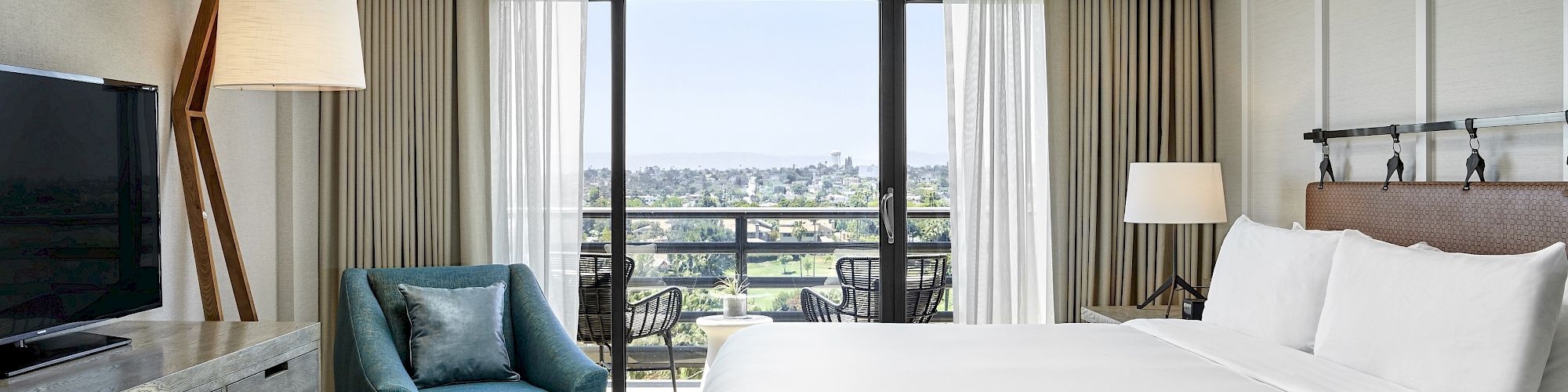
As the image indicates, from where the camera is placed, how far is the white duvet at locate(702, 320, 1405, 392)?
78.4 inches

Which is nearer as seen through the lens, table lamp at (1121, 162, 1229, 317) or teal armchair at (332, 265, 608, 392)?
teal armchair at (332, 265, 608, 392)

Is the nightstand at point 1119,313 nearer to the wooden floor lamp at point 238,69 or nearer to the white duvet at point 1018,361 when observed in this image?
the white duvet at point 1018,361

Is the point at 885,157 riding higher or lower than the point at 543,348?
higher

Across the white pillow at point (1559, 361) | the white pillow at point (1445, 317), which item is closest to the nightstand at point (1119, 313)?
the white pillow at point (1445, 317)

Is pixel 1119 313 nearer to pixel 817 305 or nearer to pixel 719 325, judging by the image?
pixel 817 305

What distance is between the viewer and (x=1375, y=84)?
2.79 m

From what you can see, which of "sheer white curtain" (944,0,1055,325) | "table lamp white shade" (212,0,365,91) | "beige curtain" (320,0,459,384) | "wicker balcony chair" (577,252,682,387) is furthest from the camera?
"wicker balcony chair" (577,252,682,387)

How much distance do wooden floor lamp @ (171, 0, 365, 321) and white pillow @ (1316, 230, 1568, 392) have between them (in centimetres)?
281

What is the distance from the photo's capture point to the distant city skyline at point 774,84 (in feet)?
12.8

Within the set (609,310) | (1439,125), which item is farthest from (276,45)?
(1439,125)

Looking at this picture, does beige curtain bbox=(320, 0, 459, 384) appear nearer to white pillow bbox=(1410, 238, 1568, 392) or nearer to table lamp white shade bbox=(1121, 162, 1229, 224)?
table lamp white shade bbox=(1121, 162, 1229, 224)

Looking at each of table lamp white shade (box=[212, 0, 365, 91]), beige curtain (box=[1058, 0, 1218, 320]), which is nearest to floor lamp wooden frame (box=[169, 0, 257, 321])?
table lamp white shade (box=[212, 0, 365, 91])

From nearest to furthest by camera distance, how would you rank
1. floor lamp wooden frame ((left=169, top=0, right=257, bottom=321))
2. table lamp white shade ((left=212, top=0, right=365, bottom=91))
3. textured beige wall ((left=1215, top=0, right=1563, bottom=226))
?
textured beige wall ((left=1215, top=0, right=1563, bottom=226)), table lamp white shade ((left=212, top=0, right=365, bottom=91)), floor lamp wooden frame ((left=169, top=0, right=257, bottom=321))

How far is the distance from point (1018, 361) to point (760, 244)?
6.07 feet
